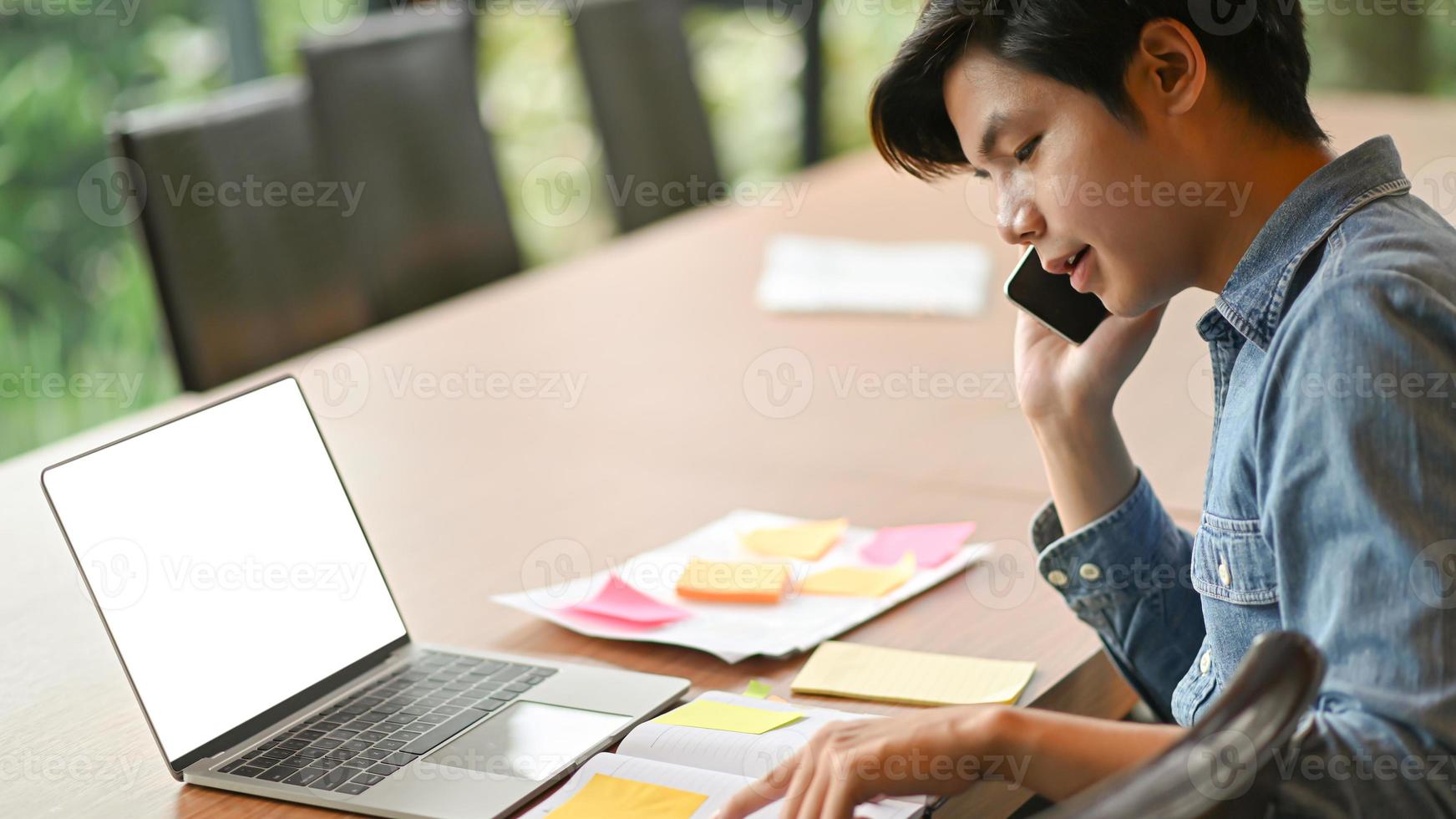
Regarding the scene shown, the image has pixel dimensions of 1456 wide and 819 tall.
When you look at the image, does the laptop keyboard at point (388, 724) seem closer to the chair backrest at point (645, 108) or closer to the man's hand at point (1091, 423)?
the man's hand at point (1091, 423)

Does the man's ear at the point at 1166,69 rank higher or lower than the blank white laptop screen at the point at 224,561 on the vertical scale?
higher

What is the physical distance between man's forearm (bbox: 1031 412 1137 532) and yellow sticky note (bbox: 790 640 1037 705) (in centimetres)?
17

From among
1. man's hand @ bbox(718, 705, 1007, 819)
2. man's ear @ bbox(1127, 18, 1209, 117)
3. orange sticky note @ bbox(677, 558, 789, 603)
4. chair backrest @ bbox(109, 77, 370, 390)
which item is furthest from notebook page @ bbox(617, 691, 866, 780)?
chair backrest @ bbox(109, 77, 370, 390)

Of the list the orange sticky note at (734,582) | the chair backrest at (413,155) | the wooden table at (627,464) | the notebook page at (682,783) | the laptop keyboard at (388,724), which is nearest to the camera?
the notebook page at (682,783)

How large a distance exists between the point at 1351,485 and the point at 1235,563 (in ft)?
0.63

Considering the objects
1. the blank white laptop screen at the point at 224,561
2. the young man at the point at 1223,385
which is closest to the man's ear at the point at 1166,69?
the young man at the point at 1223,385

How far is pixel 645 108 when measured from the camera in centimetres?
311

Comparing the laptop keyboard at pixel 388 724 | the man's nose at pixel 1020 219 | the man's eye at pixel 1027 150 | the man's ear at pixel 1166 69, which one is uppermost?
the man's ear at pixel 1166 69

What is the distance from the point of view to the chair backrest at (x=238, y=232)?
2.16m

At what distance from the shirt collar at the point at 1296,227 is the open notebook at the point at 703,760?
0.35 metres

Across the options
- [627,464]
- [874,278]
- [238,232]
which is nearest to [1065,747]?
[627,464]

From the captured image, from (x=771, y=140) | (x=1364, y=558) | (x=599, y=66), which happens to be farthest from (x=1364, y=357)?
(x=771, y=140)

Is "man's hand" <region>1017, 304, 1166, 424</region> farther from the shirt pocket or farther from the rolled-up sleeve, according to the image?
the shirt pocket

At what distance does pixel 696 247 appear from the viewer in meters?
2.43
